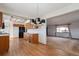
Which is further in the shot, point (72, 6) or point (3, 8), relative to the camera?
point (3, 8)

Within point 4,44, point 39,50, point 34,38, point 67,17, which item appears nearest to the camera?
point 4,44

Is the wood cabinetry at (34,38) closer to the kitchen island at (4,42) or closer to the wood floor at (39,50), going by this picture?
the wood floor at (39,50)

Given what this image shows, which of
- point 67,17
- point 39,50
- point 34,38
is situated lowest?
point 39,50

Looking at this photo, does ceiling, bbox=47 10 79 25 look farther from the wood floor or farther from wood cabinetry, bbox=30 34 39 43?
wood cabinetry, bbox=30 34 39 43

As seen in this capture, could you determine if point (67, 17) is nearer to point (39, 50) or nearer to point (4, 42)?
point (39, 50)

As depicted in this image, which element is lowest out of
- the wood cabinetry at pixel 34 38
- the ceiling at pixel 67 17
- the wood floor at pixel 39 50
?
the wood floor at pixel 39 50

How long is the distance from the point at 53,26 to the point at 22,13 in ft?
7.81

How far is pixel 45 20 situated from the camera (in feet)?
20.3

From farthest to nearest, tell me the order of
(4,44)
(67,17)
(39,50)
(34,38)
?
(34,38) < (67,17) < (39,50) < (4,44)

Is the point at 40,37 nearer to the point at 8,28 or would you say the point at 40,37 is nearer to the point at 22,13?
the point at 22,13

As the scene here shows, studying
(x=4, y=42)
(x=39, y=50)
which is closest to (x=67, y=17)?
(x=39, y=50)

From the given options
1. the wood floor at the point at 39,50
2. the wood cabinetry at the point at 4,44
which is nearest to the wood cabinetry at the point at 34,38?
the wood floor at the point at 39,50

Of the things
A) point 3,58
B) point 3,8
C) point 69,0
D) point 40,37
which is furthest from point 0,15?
point 40,37

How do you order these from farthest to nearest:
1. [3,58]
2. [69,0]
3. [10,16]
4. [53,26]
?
[53,26], [10,16], [3,58], [69,0]
